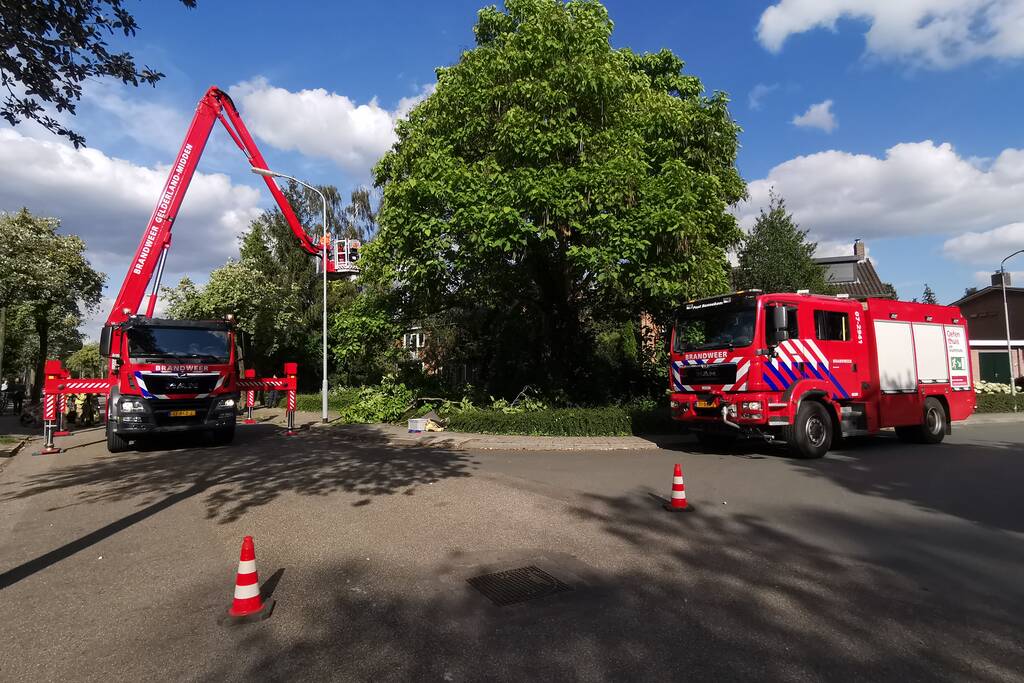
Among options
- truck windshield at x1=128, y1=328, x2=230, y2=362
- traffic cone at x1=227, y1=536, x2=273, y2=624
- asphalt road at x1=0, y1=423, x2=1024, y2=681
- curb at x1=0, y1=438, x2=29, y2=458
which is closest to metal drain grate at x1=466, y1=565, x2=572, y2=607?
asphalt road at x1=0, y1=423, x2=1024, y2=681

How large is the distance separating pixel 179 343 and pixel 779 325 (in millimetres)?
12035

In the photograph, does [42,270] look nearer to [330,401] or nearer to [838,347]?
[330,401]

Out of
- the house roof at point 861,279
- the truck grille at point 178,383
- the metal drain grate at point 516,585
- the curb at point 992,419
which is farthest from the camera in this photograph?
the house roof at point 861,279

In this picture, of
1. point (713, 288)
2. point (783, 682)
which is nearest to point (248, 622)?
point (783, 682)

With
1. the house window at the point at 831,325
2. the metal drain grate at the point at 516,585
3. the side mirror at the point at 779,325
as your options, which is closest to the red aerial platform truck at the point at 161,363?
the metal drain grate at the point at 516,585

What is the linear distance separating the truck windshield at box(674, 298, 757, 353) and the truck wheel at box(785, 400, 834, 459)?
1684 millimetres

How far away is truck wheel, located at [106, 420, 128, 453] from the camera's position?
12.1m

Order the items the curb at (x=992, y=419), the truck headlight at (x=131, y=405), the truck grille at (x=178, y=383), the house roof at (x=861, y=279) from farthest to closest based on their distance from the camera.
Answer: the house roof at (x=861, y=279) < the curb at (x=992, y=419) < the truck grille at (x=178, y=383) < the truck headlight at (x=131, y=405)

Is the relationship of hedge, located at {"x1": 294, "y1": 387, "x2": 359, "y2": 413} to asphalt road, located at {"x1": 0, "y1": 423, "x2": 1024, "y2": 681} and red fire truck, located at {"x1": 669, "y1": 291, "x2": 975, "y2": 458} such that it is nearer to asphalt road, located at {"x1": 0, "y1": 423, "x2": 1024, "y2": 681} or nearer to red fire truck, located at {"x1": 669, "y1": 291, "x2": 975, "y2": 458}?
asphalt road, located at {"x1": 0, "y1": 423, "x2": 1024, "y2": 681}

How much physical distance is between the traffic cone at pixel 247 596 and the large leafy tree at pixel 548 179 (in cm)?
929

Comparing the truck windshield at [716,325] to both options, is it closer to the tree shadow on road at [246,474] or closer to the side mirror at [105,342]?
the tree shadow on road at [246,474]

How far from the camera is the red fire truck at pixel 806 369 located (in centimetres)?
1038

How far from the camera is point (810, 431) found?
34.9ft

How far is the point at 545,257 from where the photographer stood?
1525 cm
